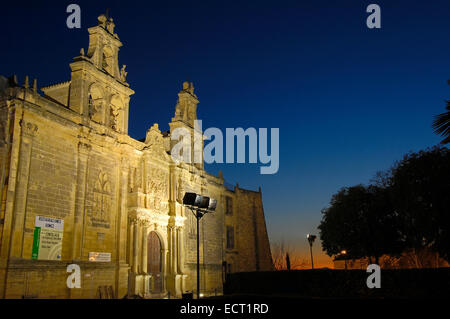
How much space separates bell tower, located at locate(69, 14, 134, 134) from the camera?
67.7 feet

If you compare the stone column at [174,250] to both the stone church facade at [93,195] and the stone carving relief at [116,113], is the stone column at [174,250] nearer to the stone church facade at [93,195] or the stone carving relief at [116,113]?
the stone church facade at [93,195]

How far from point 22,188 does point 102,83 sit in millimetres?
8390

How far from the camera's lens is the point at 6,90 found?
658 inches

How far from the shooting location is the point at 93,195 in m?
20.0

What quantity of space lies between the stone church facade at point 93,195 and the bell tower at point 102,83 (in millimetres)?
61

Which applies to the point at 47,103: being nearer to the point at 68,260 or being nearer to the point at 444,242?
the point at 68,260

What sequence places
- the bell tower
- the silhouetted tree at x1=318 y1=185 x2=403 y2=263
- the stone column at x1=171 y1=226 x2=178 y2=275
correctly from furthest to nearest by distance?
the silhouetted tree at x1=318 y1=185 x2=403 y2=263
the stone column at x1=171 y1=226 x2=178 y2=275
the bell tower

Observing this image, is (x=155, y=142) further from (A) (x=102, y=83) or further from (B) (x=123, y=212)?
(B) (x=123, y=212)

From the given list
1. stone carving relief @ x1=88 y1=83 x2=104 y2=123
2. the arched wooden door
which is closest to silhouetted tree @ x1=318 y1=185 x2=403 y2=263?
the arched wooden door

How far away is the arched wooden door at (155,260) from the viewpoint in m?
→ 23.8

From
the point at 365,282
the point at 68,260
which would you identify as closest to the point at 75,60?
the point at 68,260

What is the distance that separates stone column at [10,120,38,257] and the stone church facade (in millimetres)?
40

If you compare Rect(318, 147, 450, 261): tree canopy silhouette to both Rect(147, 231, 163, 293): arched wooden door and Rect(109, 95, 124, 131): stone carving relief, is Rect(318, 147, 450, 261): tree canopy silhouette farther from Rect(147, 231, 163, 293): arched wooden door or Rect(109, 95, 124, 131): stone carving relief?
Rect(109, 95, 124, 131): stone carving relief

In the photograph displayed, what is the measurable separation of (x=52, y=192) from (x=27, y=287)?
4128 mm
